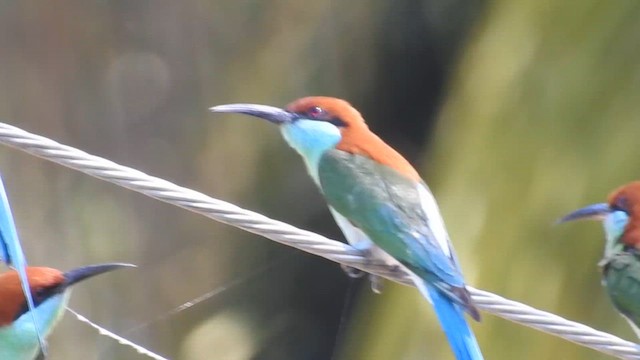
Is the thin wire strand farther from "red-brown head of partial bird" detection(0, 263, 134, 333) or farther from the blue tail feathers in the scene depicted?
the blue tail feathers

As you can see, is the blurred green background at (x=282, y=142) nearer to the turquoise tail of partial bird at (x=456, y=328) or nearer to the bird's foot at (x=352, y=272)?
the bird's foot at (x=352, y=272)

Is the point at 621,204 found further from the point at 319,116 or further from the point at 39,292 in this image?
the point at 39,292

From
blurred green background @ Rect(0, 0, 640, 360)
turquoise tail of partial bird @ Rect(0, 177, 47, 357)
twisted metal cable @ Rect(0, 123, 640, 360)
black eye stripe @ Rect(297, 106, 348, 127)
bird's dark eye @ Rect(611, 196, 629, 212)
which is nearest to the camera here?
twisted metal cable @ Rect(0, 123, 640, 360)

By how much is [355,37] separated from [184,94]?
40 centimetres

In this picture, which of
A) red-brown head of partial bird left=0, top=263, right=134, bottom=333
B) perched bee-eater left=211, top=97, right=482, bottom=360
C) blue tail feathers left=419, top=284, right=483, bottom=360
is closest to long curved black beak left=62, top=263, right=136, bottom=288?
red-brown head of partial bird left=0, top=263, right=134, bottom=333

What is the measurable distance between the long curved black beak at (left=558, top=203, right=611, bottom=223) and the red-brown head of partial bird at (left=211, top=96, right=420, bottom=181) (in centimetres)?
43

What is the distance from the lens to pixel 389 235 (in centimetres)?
138

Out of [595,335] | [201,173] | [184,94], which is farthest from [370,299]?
[595,335]

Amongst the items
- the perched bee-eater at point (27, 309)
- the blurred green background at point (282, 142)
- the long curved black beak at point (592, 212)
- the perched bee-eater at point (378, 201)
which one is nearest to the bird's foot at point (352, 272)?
the blurred green background at point (282, 142)

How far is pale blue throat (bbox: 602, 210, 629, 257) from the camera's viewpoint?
62.4 inches

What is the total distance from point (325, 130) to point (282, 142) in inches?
15.2

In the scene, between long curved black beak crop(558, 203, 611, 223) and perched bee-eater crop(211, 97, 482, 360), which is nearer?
perched bee-eater crop(211, 97, 482, 360)

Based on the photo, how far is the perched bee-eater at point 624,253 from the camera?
59.2 inches

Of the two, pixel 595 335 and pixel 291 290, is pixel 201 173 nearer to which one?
pixel 291 290
